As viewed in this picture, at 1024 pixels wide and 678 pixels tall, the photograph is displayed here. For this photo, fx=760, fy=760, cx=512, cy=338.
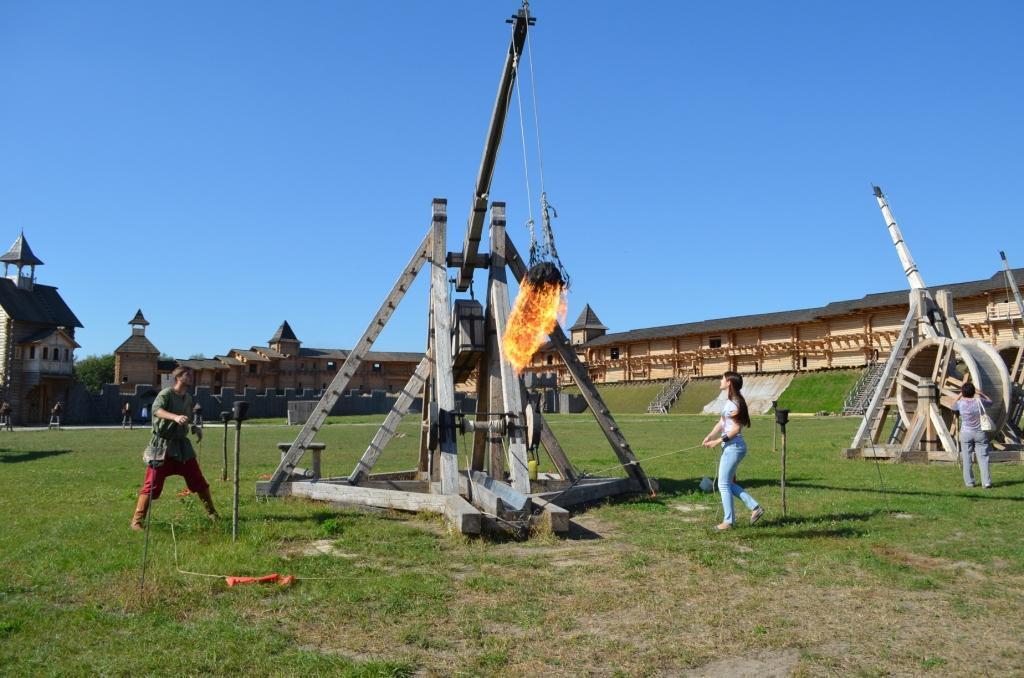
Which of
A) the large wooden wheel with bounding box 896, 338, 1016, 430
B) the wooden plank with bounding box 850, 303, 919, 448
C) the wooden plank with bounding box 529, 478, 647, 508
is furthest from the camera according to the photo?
the wooden plank with bounding box 850, 303, 919, 448

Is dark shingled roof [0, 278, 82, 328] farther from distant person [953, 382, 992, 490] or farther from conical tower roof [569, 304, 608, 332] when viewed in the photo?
distant person [953, 382, 992, 490]

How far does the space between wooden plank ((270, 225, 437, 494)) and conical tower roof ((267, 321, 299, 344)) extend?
92941 mm

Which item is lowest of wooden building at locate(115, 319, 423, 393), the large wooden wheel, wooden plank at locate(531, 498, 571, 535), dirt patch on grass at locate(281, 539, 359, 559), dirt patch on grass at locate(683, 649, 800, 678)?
dirt patch on grass at locate(683, 649, 800, 678)

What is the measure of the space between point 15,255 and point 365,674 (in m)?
74.1

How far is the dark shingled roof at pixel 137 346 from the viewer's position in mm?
77125

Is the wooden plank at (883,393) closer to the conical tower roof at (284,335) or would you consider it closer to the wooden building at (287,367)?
the wooden building at (287,367)

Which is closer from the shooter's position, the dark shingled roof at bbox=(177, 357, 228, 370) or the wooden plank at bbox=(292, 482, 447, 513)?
the wooden plank at bbox=(292, 482, 447, 513)

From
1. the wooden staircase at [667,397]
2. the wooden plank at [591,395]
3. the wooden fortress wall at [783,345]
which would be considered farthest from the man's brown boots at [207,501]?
the wooden staircase at [667,397]

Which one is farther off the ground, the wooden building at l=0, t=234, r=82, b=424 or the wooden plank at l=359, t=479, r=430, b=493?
the wooden building at l=0, t=234, r=82, b=424

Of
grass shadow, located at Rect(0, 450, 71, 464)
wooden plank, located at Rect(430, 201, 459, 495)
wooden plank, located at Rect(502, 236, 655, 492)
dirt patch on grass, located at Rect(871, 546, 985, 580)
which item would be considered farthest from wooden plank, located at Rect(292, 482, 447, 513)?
grass shadow, located at Rect(0, 450, 71, 464)

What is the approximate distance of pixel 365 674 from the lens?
4.48m

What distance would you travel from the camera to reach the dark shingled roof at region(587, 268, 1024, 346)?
184ft

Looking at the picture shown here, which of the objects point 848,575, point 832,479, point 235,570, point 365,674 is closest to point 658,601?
point 848,575

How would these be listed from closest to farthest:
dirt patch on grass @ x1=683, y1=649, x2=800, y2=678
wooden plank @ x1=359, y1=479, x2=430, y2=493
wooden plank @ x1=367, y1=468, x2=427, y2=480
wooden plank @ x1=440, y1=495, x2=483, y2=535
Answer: dirt patch on grass @ x1=683, y1=649, x2=800, y2=678
wooden plank @ x1=440, y1=495, x2=483, y2=535
wooden plank @ x1=359, y1=479, x2=430, y2=493
wooden plank @ x1=367, y1=468, x2=427, y2=480
